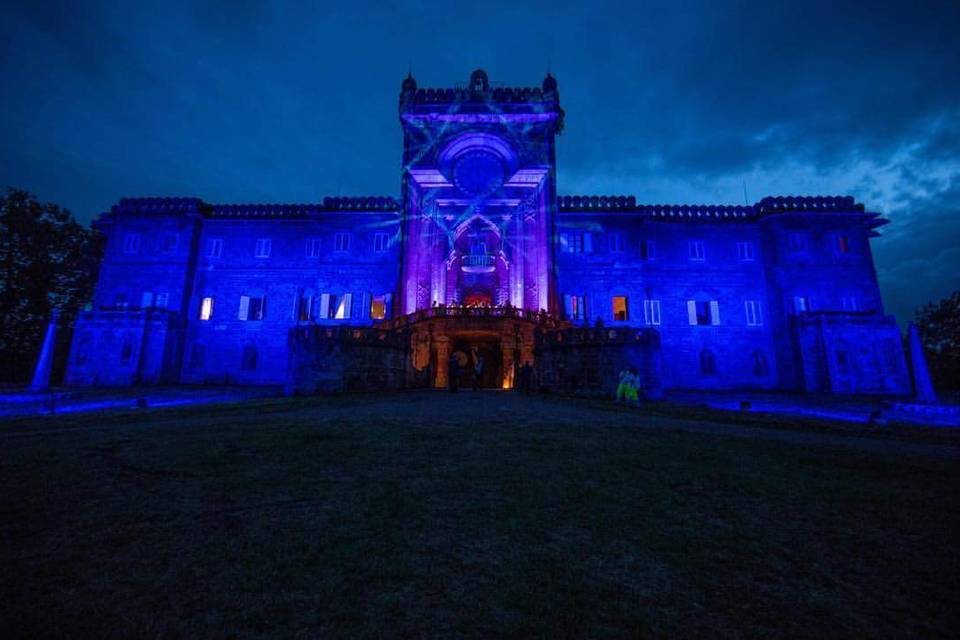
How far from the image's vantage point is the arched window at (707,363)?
2794cm

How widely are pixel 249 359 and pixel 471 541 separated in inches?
1239

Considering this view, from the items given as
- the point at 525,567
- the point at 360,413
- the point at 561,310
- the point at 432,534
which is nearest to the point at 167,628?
the point at 432,534

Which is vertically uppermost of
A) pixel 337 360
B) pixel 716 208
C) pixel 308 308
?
pixel 716 208

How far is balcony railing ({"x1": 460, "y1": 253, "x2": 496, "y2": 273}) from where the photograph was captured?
91.8 feet

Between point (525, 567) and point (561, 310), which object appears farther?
point (561, 310)

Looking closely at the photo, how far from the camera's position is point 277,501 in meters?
3.41

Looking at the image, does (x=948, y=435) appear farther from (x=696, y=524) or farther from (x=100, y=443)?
(x=100, y=443)

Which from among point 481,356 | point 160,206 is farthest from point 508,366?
point 160,206

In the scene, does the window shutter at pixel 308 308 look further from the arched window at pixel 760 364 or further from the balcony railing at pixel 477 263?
the arched window at pixel 760 364

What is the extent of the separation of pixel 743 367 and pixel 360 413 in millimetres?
27959

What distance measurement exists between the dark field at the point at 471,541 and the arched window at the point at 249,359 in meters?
25.9

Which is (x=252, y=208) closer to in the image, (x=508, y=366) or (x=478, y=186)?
(x=478, y=186)

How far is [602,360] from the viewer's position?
16156 mm

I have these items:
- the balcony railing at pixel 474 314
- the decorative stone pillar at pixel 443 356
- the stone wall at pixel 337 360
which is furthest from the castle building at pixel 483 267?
the stone wall at pixel 337 360
